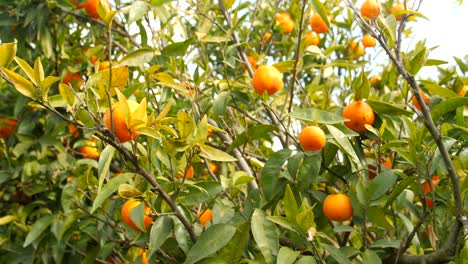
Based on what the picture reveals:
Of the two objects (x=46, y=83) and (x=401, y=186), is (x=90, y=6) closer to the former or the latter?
(x=46, y=83)

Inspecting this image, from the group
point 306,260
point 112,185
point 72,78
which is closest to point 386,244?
point 306,260

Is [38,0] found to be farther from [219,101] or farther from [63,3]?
[219,101]

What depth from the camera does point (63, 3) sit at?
210 centimetres

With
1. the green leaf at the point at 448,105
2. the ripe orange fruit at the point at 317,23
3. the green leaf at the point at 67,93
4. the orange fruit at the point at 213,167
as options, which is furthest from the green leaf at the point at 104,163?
the ripe orange fruit at the point at 317,23

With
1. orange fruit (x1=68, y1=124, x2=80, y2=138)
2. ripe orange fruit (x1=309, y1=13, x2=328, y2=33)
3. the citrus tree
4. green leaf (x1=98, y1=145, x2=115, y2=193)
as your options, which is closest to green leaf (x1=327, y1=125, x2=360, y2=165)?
the citrus tree

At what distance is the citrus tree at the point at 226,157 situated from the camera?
1084 millimetres

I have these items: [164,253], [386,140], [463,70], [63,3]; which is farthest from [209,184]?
[63,3]

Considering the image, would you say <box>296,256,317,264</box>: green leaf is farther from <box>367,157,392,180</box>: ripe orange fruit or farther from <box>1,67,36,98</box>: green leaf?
<box>1,67,36,98</box>: green leaf

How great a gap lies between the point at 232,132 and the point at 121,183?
2.21 ft

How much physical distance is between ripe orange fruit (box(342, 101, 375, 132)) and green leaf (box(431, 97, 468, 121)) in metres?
0.15

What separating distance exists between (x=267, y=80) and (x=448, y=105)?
446mm

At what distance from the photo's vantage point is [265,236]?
1.11 metres

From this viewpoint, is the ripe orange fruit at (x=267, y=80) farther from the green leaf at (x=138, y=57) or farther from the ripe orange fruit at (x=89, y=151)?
the ripe orange fruit at (x=89, y=151)

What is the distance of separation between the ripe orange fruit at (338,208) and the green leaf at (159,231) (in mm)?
361
